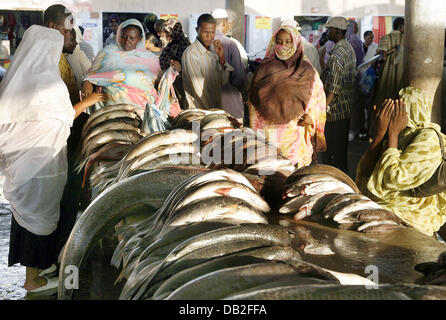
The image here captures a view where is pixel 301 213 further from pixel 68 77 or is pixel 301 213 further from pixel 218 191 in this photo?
pixel 68 77

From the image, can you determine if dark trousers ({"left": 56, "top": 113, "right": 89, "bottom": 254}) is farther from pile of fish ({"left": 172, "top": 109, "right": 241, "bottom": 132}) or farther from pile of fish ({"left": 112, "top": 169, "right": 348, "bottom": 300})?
pile of fish ({"left": 112, "top": 169, "right": 348, "bottom": 300})

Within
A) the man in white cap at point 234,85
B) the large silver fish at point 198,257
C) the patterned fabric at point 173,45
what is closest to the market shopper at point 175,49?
the patterned fabric at point 173,45

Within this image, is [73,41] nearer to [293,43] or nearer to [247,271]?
[293,43]

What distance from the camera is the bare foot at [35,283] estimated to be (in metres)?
4.77

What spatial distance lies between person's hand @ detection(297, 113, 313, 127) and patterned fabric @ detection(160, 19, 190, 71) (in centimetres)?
201

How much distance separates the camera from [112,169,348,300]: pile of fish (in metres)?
1.47

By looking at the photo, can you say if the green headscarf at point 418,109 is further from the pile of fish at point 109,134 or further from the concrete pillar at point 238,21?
the concrete pillar at point 238,21

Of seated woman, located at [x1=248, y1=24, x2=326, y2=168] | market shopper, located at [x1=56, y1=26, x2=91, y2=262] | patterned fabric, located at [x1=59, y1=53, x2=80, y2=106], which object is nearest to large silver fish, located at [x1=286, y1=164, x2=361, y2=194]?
seated woman, located at [x1=248, y1=24, x2=326, y2=168]

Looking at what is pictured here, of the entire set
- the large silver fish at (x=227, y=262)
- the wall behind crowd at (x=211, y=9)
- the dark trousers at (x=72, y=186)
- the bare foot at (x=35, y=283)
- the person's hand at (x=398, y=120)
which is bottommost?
the bare foot at (x=35, y=283)

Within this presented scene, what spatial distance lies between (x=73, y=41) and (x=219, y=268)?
3.93 m

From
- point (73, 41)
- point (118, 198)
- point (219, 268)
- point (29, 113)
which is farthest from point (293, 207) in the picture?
point (73, 41)

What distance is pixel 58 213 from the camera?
4781 millimetres

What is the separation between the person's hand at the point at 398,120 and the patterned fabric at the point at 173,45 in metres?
3.61

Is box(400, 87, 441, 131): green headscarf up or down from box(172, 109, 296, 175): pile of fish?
up
